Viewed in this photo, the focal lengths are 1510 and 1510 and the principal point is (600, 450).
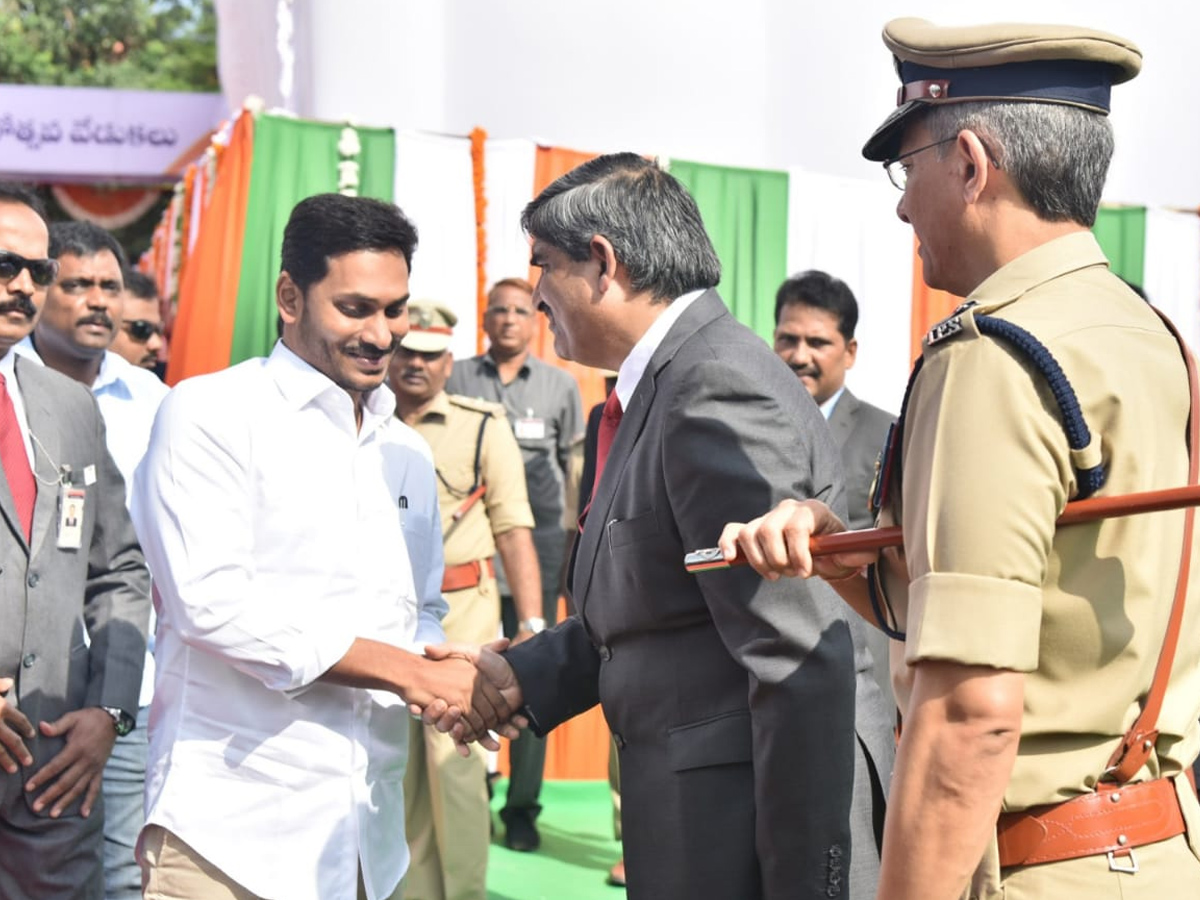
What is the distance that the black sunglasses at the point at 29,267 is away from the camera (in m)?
3.06

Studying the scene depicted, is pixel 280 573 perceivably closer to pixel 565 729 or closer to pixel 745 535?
pixel 745 535

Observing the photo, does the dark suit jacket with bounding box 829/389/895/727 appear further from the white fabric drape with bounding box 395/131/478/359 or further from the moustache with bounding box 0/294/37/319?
the white fabric drape with bounding box 395/131/478/359

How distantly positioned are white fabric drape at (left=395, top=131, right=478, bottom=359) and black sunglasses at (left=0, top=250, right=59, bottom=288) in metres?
4.62

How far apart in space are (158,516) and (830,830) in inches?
52.2

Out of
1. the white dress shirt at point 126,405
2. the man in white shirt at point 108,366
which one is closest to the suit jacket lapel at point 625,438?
the man in white shirt at point 108,366

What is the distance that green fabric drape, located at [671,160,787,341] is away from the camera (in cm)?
824

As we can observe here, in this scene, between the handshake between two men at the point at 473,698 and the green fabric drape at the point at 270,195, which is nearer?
the handshake between two men at the point at 473,698

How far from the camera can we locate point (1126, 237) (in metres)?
8.89

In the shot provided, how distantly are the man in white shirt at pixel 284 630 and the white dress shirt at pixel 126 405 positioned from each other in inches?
55.5

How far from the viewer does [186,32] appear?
28.9 meters

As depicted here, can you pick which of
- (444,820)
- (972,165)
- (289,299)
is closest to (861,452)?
(444,820)

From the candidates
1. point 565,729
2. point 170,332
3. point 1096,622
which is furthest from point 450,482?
point 1096,622

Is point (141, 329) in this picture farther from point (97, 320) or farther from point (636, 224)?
point (636, 224)

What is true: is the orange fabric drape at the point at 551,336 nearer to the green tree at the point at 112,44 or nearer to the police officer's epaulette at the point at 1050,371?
the police officer's epaulette at the point at 1050,371
